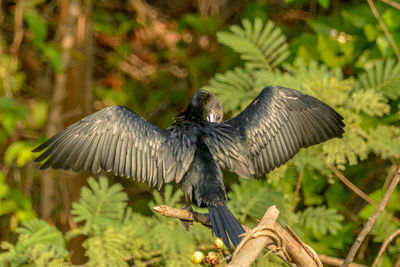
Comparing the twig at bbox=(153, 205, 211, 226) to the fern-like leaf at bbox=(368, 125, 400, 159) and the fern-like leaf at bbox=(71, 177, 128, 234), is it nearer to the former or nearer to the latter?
the fern-like leaf at bbox=(71, 177, 128, 234)

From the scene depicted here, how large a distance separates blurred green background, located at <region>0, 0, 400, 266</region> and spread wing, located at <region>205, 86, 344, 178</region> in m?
0.33

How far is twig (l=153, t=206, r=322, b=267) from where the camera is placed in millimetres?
1829

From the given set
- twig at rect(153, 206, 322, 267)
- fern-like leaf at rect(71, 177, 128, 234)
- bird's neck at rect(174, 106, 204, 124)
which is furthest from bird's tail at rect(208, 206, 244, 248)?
fern-like leaf at rect(71, 177, 128, 234)

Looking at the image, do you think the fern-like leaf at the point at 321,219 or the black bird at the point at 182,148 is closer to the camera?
the black bird at the point at 182,148

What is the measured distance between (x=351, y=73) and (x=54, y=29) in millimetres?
3011

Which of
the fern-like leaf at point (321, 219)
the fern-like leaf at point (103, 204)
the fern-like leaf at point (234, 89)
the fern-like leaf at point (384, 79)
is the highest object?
the fern-like leaf at point (384, 79)

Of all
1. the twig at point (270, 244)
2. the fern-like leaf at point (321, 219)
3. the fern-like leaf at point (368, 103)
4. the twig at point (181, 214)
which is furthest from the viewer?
the fern-like leaf at point (321, 219)

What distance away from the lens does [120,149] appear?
2.78 m

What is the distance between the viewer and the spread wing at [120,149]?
8.95 feet

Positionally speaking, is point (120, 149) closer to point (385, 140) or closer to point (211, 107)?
point (211, 107)

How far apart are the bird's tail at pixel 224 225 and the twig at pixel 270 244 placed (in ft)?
0.39

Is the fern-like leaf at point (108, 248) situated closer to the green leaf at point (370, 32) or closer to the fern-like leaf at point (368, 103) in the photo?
the fern-like leaf at point (368, 103)

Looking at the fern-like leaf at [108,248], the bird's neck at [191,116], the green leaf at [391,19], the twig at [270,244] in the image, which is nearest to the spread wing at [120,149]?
the bird's neck at [191,116]

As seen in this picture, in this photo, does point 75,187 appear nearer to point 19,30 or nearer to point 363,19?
point 19,30
